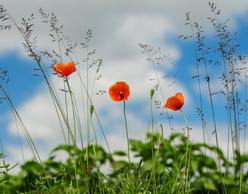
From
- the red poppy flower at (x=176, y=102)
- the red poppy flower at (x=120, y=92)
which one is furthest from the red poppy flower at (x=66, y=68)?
the red poppy flower at (x=176, y=102)

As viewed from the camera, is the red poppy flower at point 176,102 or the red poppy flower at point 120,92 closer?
the red poppy flower at point 176,102

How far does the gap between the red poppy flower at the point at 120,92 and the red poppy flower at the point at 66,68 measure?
306 mm

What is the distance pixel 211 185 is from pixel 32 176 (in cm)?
157

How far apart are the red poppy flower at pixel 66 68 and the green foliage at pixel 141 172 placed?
20.5 inches

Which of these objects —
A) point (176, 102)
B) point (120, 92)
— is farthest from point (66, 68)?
point (176, 102)

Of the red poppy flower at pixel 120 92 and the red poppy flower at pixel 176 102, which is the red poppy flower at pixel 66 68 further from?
the red poppy flower at pixel 176 102

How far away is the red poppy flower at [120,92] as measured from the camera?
3.69 meters

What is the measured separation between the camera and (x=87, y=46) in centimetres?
394

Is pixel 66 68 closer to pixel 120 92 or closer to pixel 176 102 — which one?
pixel 120 92

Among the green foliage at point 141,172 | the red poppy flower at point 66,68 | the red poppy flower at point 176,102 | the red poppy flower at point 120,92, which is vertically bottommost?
the green foliage at point 141,172

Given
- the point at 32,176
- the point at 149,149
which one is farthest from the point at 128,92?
the point at 32,176

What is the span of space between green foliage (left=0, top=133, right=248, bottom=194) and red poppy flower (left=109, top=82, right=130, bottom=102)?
37 cm

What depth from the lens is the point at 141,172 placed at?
12.3ft

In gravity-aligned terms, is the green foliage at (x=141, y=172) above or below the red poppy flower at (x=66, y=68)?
below
